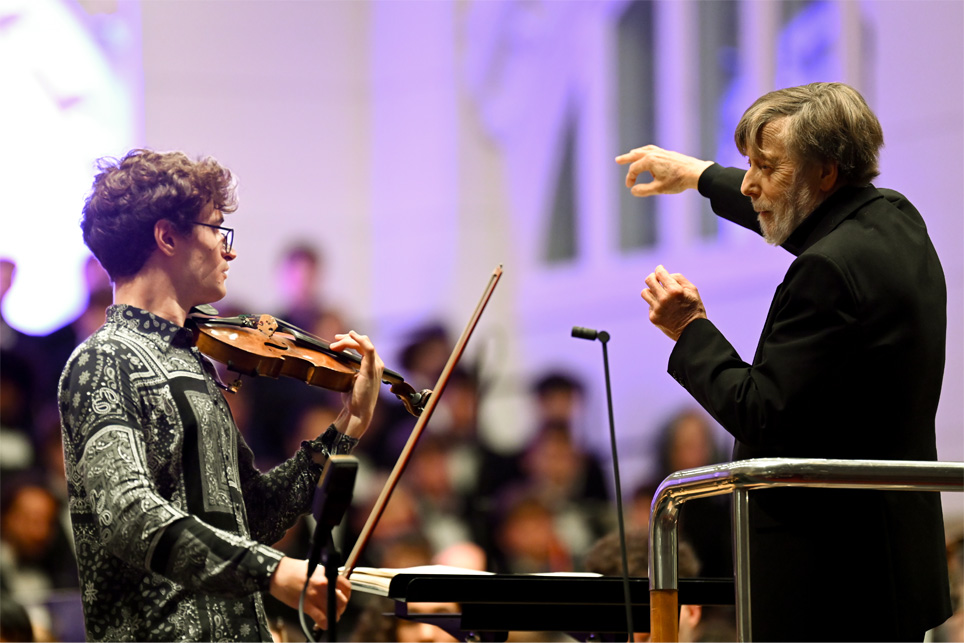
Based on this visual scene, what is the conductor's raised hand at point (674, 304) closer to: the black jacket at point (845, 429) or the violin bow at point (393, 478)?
the black jacket at point (845, 429)

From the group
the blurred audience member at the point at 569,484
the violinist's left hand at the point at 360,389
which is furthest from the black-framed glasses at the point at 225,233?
the blurred audience member at the point at 569,484

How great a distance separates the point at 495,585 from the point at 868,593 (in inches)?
24.7

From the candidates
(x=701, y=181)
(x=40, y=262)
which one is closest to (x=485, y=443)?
(x=40, y=262)

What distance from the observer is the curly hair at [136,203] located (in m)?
2.03

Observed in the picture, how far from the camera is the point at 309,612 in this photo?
5.35 feet

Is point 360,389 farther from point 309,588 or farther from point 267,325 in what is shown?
point 309,588

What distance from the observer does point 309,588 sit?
163 cm

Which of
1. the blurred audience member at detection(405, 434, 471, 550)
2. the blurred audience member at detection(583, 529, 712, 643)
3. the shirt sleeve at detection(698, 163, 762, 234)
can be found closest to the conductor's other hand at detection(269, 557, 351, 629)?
the shirt sleeve at detection(698, 163, 762, 234)

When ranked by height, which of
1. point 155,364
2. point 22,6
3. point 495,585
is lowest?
point 495,585

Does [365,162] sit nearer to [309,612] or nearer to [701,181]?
[701,181]

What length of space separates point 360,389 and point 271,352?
18 centimetres

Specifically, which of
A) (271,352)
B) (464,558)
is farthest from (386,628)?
(271,352)

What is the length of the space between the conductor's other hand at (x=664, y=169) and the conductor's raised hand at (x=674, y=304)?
61cm

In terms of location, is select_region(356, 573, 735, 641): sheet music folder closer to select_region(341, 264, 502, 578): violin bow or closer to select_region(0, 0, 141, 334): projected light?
Result: select_region(341, 264, 502, 578): violin bow
